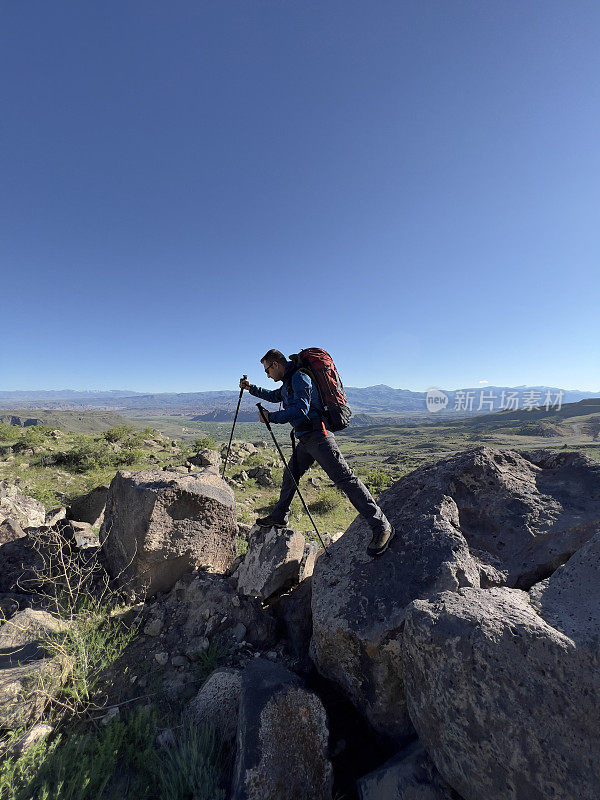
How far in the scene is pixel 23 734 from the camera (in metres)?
3.21

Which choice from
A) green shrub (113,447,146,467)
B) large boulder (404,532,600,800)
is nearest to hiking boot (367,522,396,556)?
large boulder (404,532,600,800)

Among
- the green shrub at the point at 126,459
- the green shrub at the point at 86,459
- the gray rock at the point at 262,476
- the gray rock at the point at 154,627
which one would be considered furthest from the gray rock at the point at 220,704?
the green shrub at the point at 126,459

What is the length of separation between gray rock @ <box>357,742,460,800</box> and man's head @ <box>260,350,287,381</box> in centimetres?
449

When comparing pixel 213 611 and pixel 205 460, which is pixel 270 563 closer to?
pixel 213 611

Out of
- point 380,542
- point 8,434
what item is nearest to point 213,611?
point 380,542

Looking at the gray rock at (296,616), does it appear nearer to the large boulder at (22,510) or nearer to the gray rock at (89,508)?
the gray rock at (89,508)

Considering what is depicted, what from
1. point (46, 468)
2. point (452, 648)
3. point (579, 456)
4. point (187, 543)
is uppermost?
point (579, 456)

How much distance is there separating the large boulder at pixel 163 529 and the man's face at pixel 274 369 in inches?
102

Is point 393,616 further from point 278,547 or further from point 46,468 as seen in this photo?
point 46,468

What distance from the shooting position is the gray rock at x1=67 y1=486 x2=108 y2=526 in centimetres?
960

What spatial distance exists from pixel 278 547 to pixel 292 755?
2.75 meters

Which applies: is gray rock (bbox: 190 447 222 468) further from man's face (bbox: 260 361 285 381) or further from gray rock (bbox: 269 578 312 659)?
man's face (bbox: 260 361 285 381)

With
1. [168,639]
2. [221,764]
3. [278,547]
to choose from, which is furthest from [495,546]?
[168,639]

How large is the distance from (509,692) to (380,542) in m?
2.02
